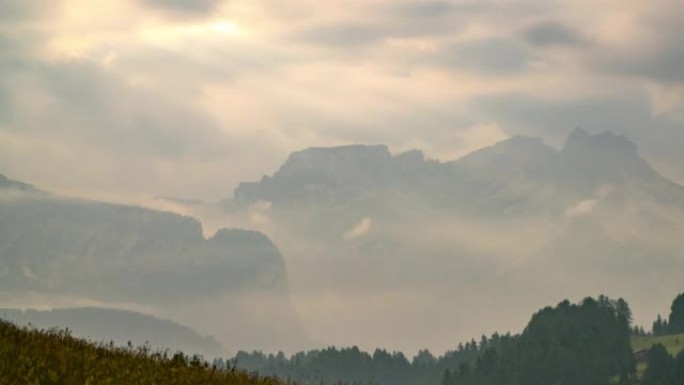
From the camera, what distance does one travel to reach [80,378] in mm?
18219

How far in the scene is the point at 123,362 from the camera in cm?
2019

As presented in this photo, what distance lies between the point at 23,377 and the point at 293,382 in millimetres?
8632

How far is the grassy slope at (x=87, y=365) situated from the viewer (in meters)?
17.8

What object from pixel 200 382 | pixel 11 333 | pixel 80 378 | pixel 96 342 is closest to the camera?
pixel 80 378

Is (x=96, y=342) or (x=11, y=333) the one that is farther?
(x=96, y=342)

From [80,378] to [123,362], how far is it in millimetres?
2001

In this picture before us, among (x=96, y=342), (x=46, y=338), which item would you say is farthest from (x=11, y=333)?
(x=96, y=342)

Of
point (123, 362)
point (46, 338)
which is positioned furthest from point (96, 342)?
point (123, 362)

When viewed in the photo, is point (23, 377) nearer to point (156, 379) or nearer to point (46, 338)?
point (156, 379)

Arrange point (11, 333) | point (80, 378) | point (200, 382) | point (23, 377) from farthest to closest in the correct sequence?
1. point (11, 333)
2. point (200, 382)
3. point (80, 378)
4. point (23, 377)

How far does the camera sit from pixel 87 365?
18922 millimetres

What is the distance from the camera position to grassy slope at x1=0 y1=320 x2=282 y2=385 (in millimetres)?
17812

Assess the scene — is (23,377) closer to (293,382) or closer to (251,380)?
(251,380)

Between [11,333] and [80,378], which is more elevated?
[11,333]
